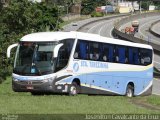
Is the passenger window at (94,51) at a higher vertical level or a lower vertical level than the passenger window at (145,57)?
higher

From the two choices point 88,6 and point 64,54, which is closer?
point 64,54

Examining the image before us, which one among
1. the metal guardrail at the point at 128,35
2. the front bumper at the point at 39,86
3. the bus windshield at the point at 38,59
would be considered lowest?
the metal guardrail at the point at 128,35

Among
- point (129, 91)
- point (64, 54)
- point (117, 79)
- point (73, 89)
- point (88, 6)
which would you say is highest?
point (64, 54)

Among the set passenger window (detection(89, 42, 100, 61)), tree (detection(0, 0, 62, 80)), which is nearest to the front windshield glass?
passenger window (detection(89, 42, 100, 61))

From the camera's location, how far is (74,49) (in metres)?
24.0

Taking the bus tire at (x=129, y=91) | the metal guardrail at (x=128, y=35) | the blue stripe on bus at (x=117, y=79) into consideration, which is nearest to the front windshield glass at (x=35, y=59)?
the blue stripe on bus at (x=117, y=79)

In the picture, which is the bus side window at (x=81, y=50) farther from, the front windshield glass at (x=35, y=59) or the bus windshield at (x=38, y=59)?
the front windshield glass at (x=35, y=59)

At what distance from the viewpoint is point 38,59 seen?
23.0m

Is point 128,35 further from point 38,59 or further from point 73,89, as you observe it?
point 38,59

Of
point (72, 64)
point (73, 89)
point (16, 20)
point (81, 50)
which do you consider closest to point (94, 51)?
point (81, 50)

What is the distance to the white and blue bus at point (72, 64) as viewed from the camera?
75.4ft

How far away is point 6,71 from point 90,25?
86362 millimetres

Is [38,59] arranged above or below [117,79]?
above

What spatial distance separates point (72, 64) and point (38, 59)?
174 cm
